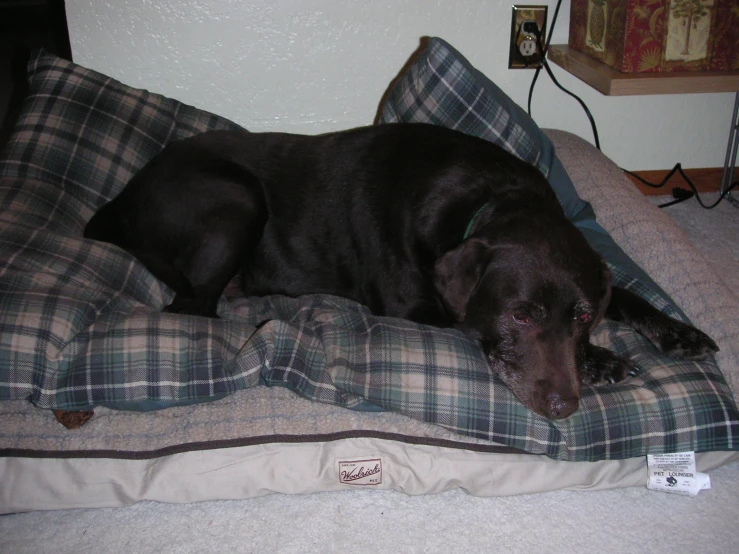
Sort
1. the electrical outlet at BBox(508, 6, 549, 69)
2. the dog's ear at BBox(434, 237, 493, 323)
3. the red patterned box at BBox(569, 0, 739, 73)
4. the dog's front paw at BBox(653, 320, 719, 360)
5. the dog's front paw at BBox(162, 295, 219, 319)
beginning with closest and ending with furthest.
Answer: the dog's ear at BBox(434, 237, 493, 323)
the dog's front paw at BBox(653, 320, 719, 360)
the dog's front paw at BBox(162, 295, 219, 319)
the red patterned box at BBox(569, 0, 739, 73)
the electrical outlet at BBox(508, 6, 549, 69)

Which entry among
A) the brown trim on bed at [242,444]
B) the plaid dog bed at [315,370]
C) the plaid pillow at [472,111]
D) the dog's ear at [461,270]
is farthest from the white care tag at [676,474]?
the plaid pillow at [472,111]

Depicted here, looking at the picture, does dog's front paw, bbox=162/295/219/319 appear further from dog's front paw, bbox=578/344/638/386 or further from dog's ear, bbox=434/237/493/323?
dog's front paw, bbox=578/344/638/386

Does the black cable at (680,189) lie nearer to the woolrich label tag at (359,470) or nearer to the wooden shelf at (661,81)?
the wooden shelf at (661,81)

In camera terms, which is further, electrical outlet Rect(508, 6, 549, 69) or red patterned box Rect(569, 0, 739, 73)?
electrical outlet Rect(508, 6, 549, 69)

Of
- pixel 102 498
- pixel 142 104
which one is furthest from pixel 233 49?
pixel 102 498

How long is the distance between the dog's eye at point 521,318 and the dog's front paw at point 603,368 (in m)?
0.22

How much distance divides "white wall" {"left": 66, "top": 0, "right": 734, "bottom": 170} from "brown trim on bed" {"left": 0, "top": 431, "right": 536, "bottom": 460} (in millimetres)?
1849

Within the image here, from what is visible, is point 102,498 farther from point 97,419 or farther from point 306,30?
point 306,30

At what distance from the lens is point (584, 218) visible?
7.97 feet

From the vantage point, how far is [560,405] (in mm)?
1555

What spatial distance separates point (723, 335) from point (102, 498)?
5.58 feet

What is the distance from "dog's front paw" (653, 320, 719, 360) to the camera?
1.77 meters

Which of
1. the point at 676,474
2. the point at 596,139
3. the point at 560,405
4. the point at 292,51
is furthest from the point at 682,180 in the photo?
the point at 560,405

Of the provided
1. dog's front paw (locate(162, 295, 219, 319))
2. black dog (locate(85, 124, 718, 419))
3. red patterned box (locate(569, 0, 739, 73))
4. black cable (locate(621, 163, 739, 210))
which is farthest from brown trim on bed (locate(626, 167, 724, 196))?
dog's front paw (locate(162, 295, 219, 319))
